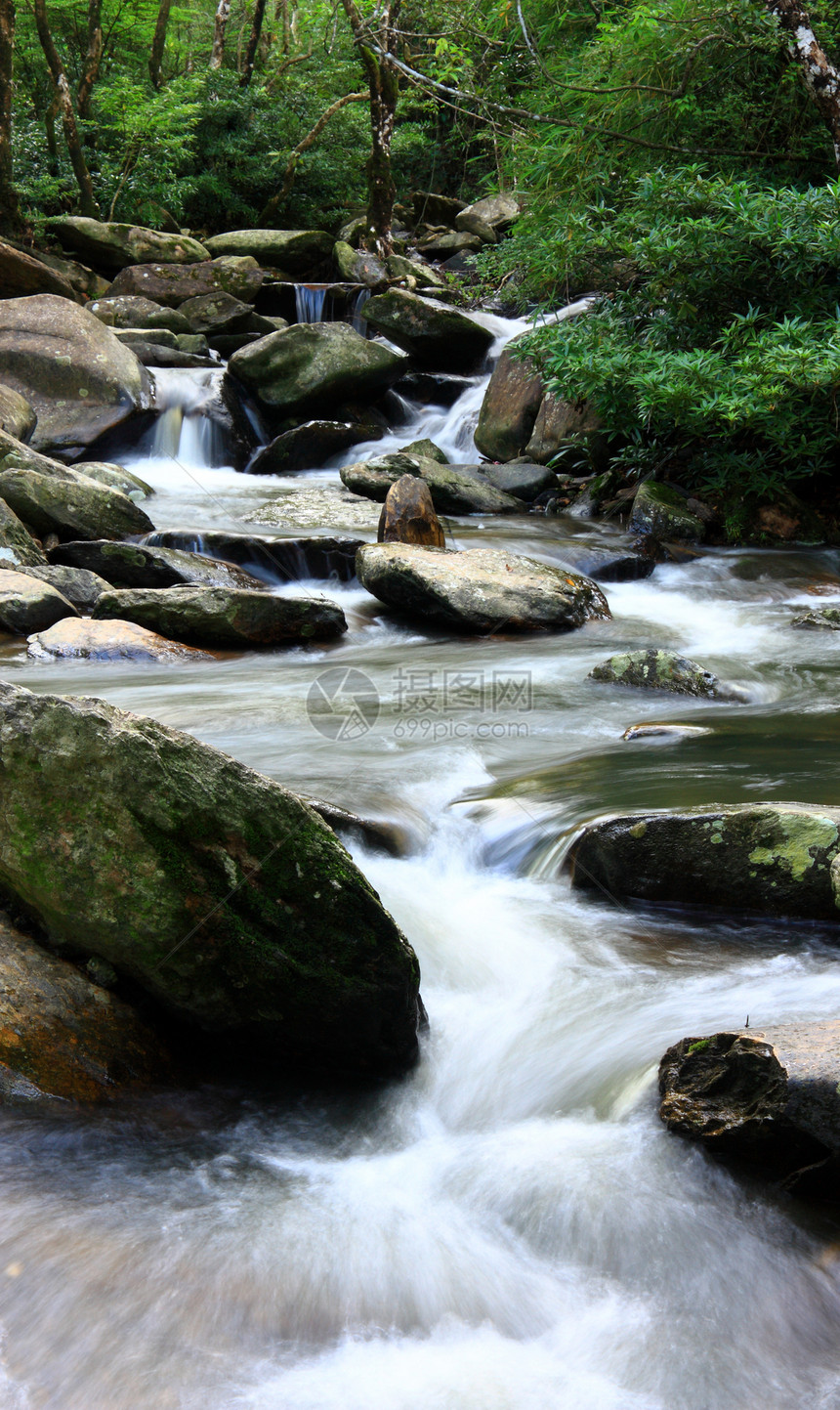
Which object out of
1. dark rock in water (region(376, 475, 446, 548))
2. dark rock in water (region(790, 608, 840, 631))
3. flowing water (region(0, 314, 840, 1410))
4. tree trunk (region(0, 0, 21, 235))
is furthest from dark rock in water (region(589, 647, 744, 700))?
tree trunk (region(0, 0, 21, 235))

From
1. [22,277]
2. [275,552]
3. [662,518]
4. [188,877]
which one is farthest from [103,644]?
[22,277]

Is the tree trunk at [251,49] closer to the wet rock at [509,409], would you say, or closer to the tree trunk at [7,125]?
the tree trunk at [7,125]

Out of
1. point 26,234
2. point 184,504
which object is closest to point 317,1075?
point 184,504

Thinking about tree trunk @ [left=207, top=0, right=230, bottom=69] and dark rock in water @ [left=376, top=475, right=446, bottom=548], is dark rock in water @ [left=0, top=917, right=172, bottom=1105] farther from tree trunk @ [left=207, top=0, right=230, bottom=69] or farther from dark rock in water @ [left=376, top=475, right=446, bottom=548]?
tree trunk @ [left=207, top=0, right=230, bottom=69]

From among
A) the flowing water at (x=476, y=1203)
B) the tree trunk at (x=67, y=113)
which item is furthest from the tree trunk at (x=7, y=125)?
the flowing water at (x=476, y=1203)

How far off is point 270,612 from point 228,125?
63.0 ft

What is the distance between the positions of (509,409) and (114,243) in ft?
28.9

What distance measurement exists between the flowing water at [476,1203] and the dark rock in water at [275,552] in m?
4.03

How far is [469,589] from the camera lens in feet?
22.5

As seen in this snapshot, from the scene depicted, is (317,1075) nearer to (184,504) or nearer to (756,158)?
(184,504)

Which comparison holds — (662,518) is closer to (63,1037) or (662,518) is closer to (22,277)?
(63,1037)

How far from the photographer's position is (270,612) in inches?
262

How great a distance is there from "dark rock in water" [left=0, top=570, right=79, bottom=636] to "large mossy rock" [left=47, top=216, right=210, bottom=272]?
492 inches

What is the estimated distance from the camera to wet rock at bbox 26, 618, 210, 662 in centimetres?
627
